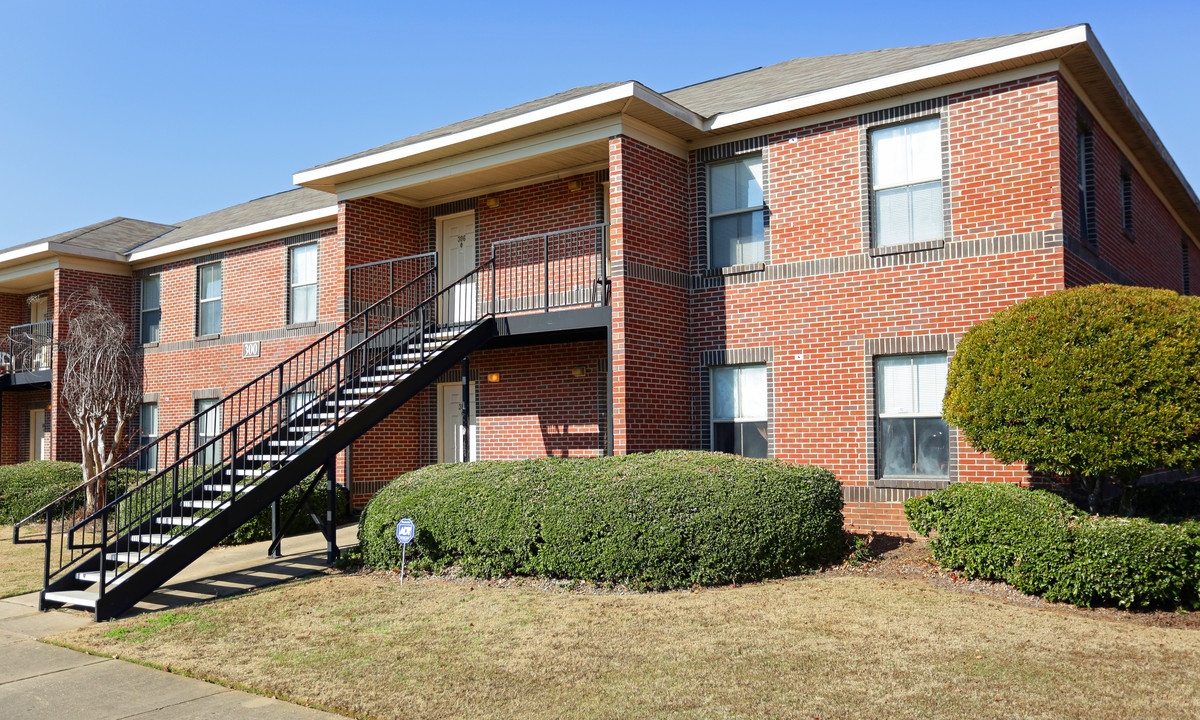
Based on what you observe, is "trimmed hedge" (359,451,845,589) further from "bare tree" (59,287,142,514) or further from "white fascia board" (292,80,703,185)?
"bare tree" (59,287,142,514)

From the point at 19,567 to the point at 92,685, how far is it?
6898 mm

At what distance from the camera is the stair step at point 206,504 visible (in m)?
9.93

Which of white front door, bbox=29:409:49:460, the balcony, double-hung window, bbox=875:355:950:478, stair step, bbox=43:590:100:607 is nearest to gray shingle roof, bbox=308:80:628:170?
double-hung window, bbox=875:355:950:478

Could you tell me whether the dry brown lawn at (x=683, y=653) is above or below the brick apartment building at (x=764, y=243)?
below

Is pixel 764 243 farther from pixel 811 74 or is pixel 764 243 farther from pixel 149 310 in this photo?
pixel 149 310

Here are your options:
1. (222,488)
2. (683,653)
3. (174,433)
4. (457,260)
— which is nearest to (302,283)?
(457,260)

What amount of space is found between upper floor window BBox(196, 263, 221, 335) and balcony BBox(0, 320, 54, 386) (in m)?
4.19

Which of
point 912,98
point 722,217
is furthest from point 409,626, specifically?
point 912,98

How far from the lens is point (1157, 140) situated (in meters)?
13.8

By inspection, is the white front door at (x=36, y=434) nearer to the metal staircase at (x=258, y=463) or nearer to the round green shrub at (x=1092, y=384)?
the metal staircase at (x=258, y=463)

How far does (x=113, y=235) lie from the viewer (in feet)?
74.7

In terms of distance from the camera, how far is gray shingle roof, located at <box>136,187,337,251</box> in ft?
61.5

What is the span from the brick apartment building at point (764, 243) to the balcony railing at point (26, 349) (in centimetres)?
988

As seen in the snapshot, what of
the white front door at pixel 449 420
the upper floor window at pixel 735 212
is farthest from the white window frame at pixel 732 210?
the white front door at pixel 449 420
